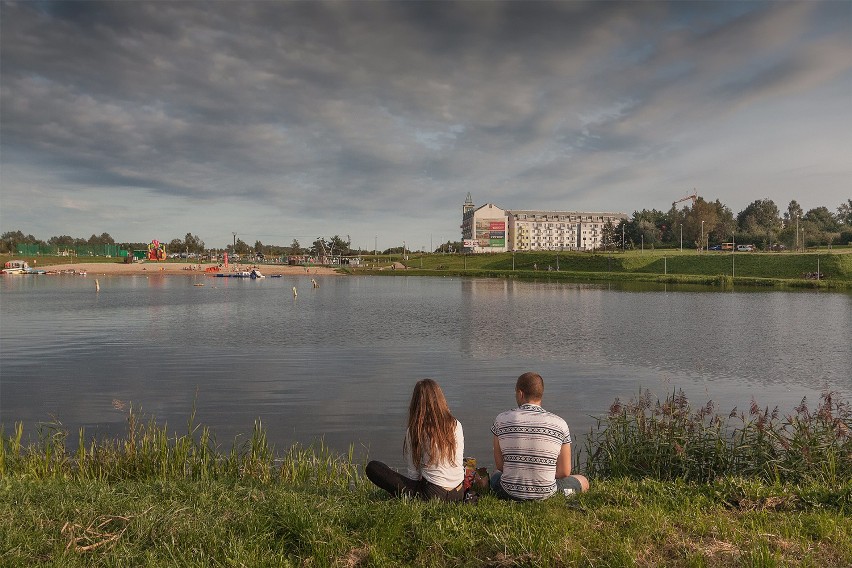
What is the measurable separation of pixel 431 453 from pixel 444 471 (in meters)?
0.29

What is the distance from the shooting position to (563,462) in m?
7.84

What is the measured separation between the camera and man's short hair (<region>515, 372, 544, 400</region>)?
770 centimetres

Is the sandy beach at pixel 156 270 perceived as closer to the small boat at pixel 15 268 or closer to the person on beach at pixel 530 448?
the small boat at pixel 15 268

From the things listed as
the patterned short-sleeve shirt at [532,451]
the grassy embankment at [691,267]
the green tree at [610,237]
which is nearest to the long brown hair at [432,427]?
the patterned short-sleeve shirt at [532,451]

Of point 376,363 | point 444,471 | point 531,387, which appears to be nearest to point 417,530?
point 444,471

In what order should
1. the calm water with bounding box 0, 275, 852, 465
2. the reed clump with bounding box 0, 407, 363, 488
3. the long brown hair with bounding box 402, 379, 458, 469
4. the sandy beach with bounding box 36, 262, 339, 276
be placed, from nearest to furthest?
the long brown hair with bounding box 402, 379, 458, 469, the reed clump with bounding box 0, 407, 363, 488, the calm water with bounding box 0, 275, 852, 465, the sandy beach with bounding box 36, 262, 339, 276

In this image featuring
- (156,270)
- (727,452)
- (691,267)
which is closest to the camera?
(727,452)

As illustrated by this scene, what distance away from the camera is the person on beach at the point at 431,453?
7.37 m

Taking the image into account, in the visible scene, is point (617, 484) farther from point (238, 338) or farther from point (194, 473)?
point (238, 338)

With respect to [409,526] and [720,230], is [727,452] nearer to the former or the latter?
[409,526]

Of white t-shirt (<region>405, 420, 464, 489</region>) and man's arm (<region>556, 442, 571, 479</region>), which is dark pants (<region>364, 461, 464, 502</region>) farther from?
man's arm (<region>556, 442, 571, 479</region>)

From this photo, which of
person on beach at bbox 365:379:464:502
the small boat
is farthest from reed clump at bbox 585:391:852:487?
the small boat

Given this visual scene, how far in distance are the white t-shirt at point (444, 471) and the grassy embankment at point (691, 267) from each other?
307ft

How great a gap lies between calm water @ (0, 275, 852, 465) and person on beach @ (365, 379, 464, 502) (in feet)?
18.0
